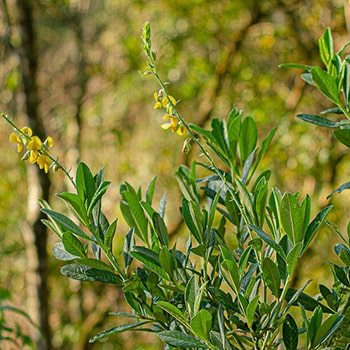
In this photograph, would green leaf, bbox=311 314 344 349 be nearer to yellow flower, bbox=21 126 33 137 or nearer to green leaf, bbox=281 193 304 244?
green leaf, bbox=281 193 304 244

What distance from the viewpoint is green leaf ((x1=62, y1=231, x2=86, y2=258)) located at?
2.08ft

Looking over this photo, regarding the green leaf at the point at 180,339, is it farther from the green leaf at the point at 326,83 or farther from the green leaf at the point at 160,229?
the green leaf at the point at 326,83

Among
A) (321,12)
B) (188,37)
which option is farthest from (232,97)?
(321,12)

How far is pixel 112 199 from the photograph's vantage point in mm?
3000

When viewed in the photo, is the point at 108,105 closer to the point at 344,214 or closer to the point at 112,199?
the point at 112,199

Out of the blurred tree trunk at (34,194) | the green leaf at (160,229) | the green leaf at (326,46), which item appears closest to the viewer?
the green leaf at (160,229)

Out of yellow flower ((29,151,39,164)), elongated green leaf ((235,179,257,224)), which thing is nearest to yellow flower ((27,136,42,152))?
yellow flower ((29,151,39,164))

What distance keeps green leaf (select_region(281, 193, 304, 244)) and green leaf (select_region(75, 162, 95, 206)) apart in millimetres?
193

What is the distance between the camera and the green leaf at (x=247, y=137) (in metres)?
0.76

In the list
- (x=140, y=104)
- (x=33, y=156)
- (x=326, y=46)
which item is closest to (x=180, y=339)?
(x=33, y=156)

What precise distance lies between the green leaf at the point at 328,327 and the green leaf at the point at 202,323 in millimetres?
106

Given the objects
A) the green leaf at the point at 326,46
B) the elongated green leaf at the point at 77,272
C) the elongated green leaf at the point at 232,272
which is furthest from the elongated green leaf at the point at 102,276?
the green leaf at the point at 326,46

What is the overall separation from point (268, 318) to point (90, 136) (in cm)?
273

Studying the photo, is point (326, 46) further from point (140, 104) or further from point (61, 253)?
point (140, 104)
